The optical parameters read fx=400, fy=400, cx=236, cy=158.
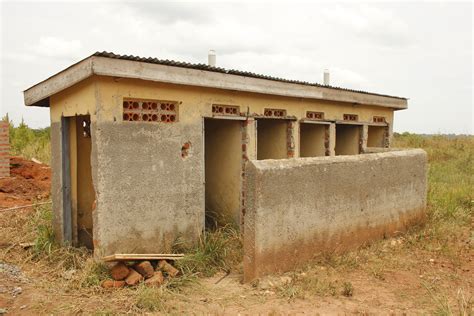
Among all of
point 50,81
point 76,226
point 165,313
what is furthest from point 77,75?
point 165,313

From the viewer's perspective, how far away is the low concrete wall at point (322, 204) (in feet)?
15.7

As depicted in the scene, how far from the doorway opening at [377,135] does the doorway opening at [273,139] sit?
3838 millimetres

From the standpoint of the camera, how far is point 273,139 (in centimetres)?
807

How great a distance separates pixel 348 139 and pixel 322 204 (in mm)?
4652

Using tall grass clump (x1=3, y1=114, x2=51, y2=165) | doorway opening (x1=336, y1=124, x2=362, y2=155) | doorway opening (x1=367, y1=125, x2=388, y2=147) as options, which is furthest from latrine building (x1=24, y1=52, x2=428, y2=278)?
tall grass clump (x1=3, y1=114, x2=51, y2=165)

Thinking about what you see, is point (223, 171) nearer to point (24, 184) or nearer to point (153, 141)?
point (153, 141)

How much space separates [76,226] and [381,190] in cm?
496

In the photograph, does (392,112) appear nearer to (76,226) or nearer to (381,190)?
(381,190)

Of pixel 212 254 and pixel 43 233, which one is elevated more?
pixel 43 233

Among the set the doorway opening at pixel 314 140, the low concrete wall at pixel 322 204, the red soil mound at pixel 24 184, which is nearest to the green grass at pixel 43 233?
the red soil mound at pixel 24 184

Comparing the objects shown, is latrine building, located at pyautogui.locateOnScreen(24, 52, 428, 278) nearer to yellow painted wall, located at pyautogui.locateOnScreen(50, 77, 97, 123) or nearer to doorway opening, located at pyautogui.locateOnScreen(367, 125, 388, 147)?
yellow painted wall, located at pyautogui.locateOnScreen(50, 77, 97, 123)

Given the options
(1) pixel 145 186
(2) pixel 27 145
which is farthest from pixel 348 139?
(2) pixel 27 145

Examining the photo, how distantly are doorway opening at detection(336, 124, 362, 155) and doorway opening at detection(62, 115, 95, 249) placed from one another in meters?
5.99

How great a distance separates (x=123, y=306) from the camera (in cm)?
432
